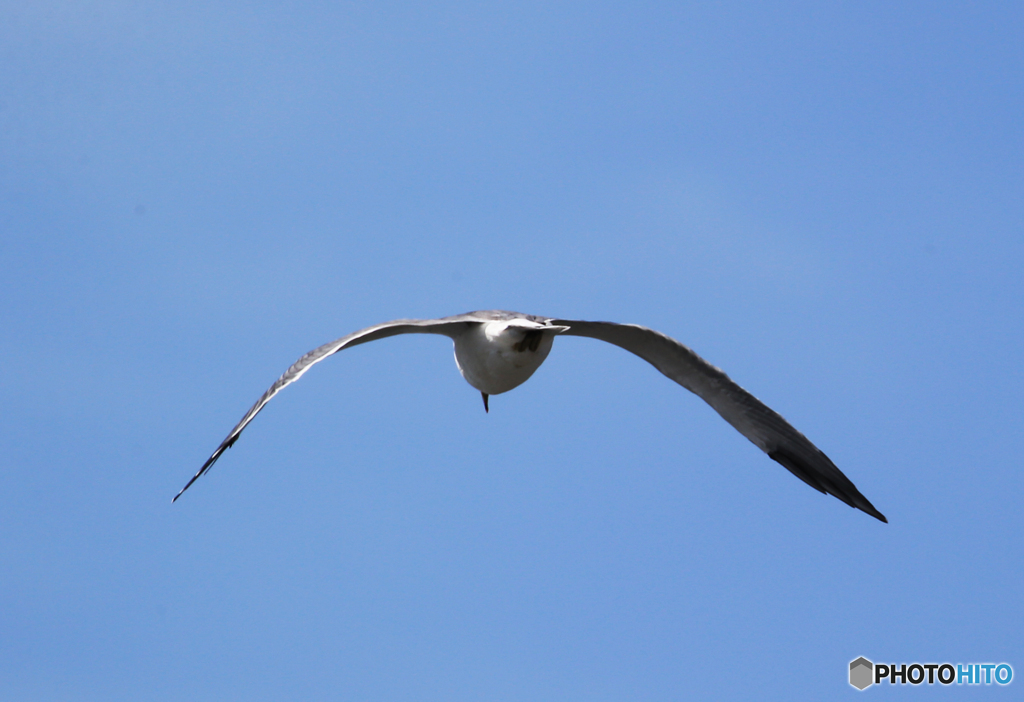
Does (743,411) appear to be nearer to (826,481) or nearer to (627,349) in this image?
(826,481)

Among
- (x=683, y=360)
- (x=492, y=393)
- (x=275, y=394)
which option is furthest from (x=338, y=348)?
(x=683, y=360)

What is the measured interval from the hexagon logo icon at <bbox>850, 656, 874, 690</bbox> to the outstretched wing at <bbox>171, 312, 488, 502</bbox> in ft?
22.9

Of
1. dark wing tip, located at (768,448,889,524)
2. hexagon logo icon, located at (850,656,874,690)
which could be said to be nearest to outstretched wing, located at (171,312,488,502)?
dark wing tip, located at (768,448,889,524)

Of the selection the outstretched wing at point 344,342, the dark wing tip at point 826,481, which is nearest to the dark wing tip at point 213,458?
the outstretched wing at point 344,342

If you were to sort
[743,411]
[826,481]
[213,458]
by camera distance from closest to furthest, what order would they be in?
[213,458] → [826,481] → [743,411]

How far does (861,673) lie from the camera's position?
1486cm

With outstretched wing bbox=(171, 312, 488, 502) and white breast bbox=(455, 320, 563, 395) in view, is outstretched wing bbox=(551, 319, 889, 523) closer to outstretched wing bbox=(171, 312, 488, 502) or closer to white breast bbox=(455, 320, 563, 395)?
white breast bbox=(455, 320, 563, 395)

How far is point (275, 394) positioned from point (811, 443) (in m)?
7.17

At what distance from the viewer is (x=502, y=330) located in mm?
13234

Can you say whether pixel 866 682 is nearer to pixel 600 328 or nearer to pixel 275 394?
pixel 600 328

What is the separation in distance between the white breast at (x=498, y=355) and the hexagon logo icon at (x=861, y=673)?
5.98 m

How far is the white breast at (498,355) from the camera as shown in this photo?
43.6 ft

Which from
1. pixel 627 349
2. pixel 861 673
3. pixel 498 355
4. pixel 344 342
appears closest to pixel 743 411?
pixel 627 349

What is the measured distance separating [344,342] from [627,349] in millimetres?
4158
